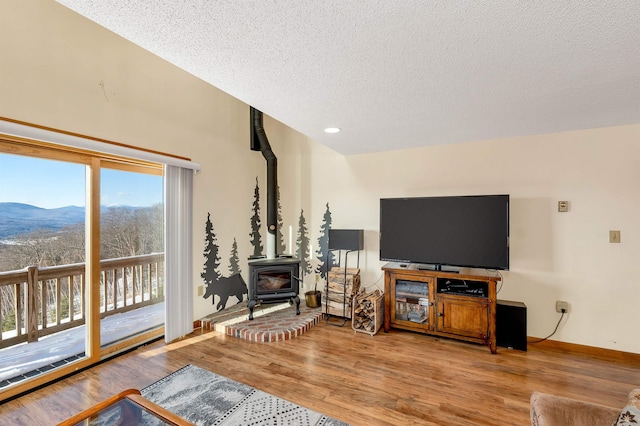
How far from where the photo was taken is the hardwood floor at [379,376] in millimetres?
2045

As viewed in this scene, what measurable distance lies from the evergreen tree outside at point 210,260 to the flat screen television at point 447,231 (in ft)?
7.26

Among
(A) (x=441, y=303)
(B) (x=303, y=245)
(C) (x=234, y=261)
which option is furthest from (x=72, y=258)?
(A) (x=441, y=303)

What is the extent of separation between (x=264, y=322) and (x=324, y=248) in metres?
1.40

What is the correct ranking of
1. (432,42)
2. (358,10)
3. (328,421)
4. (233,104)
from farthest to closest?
1. (233,104)
2. (328,421)
3. (432,42)
4. (358,10)

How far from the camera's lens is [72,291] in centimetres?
273

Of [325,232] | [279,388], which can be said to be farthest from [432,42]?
[325,232]

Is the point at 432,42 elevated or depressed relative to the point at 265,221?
elevated

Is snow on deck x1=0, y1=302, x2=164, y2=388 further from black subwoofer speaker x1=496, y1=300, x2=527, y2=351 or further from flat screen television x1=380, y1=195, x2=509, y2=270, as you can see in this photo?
black subwoofer speaker x1=496, y1=300, x2=527, y2=351

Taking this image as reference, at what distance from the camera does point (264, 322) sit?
3535 millimetres

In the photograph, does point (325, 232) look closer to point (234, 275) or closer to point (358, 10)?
point (234, 275)

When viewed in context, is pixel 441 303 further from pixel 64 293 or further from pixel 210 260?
pixel 64 293

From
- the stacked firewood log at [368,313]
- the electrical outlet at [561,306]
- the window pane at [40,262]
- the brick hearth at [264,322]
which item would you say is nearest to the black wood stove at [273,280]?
the brick hearth at [264,322]

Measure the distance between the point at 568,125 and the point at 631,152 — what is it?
0.66 m

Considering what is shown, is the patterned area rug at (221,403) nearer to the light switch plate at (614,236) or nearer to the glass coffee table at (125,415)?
the glass coffee table at (125,415)
